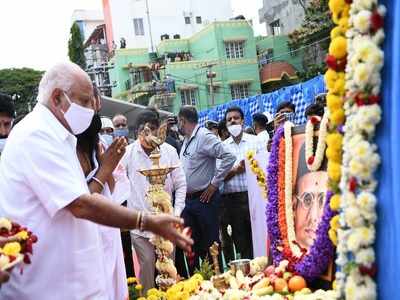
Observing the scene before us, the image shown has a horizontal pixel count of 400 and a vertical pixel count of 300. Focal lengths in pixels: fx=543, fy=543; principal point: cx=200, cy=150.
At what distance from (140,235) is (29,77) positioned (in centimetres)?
4553

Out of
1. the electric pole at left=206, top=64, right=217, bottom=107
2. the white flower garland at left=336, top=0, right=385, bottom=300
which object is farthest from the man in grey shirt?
the electric pole at left=206, top=64, right=217, bottom=107

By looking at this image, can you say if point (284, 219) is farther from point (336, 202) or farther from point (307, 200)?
point (336, 202)

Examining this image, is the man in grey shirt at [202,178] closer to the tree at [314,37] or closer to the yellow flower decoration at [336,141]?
the yellow flower decoration at [336,141]

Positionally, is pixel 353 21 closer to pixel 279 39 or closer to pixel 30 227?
pixel 30 227

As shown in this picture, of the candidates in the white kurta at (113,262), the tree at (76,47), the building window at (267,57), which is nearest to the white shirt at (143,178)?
the white kurta at (113,262)

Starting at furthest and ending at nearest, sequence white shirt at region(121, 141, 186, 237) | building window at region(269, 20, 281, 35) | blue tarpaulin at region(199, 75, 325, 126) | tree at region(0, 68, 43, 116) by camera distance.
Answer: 1. tree at region(0, 68, 43, 116)
2. building window at region(269, 20, 281, 35)
3. blue tarpaulin at region(199, 75, 325, 126)
4. white shirt at region(121, 141, 186, 237)

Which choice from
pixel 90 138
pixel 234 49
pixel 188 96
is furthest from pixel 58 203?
pixel 234 49

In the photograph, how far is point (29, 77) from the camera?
156 feet

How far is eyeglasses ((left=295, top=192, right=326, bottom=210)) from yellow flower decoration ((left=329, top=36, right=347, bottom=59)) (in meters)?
1.14

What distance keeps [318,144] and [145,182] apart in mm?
2255

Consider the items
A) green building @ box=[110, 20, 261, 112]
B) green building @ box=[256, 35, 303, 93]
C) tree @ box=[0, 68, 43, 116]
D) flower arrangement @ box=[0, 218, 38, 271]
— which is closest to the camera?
flower arrangement @ box=[0, 218, 38, 271]

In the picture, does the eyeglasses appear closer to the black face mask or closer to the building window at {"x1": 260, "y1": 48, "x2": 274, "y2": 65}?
the black face mask

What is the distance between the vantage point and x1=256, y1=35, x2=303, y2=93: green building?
101ft

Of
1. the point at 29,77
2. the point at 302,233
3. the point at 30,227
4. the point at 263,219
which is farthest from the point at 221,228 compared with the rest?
the point at 29,77
